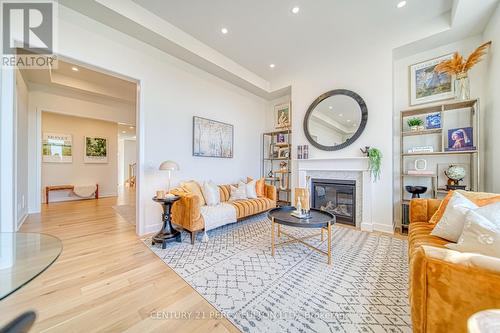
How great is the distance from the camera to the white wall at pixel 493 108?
2.37 meters

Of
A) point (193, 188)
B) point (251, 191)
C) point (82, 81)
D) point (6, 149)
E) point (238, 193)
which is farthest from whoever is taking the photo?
point (82, 81)

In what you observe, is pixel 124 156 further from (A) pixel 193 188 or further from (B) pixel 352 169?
(B) pixel 352 169

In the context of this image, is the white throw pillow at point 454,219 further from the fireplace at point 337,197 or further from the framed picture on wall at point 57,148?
the framed picture on wall at point 57,148

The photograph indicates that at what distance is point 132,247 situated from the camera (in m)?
2.64

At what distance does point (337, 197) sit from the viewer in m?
3.98

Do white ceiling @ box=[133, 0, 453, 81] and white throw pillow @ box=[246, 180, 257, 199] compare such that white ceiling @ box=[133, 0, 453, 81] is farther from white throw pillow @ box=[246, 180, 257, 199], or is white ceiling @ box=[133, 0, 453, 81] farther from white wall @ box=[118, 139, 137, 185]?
white wall @ box=[118, 139, 137, 185]

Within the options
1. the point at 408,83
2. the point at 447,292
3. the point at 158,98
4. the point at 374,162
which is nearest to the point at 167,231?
the point at 158,98

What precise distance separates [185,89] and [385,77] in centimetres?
370

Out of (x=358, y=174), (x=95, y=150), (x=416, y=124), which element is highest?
(x=416, y=124)

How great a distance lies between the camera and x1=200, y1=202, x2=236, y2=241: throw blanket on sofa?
9.57 feet

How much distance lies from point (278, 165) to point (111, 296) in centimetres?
439

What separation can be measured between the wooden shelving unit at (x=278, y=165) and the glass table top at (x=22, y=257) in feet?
14.2

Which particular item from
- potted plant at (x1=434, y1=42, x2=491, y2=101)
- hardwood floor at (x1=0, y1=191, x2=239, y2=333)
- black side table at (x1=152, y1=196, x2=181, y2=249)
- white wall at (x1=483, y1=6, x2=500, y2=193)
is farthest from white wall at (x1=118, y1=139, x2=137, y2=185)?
white wall at (x1=483, y1=6, x2=500, y2=193)

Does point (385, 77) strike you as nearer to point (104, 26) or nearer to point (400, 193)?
point (400, 193)
